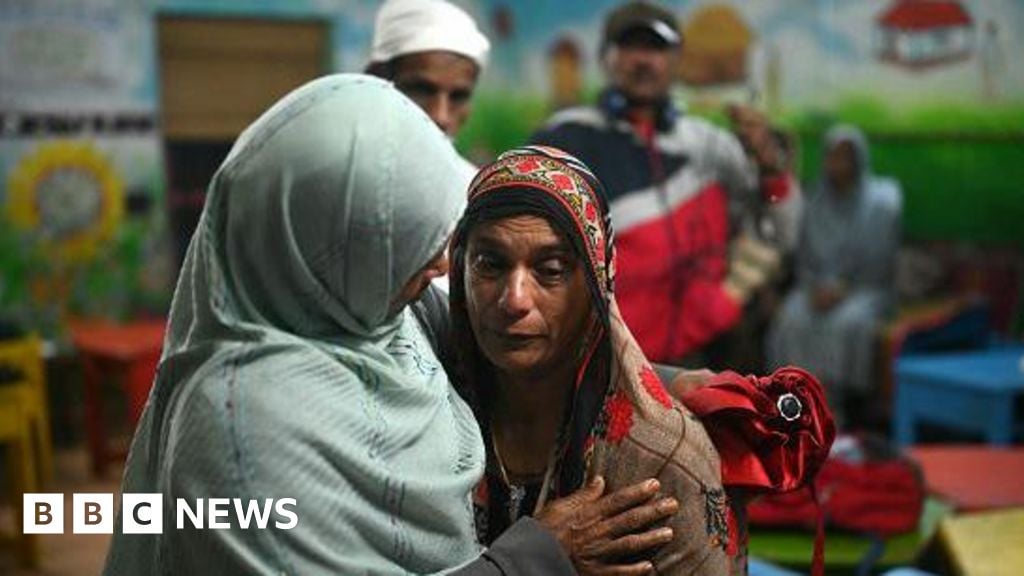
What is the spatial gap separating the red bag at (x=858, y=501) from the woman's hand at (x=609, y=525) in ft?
3.45

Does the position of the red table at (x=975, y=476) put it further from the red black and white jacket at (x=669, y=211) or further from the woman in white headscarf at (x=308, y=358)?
the woman in white headscarf at (x=308, y=358)

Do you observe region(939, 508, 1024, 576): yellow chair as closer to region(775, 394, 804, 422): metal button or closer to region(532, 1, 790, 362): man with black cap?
region(532, 1, 790, 362): man with black cap

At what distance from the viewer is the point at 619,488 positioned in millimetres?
1313

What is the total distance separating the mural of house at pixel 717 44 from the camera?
5.98 metres

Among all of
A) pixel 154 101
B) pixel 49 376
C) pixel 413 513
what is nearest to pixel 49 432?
pixel 49 376

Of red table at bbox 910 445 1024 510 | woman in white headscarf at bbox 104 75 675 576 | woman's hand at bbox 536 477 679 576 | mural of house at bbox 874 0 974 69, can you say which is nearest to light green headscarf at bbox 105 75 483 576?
woman in white headscarf at bbox 104 75 675 576

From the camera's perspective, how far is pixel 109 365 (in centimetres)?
478

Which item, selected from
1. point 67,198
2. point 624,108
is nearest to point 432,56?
point 624,108

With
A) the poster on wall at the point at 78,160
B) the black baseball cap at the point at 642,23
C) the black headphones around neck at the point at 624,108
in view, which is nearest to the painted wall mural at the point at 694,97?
the poster on wall at the point at 78,160

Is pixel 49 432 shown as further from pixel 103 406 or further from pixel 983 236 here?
pixel 983 236

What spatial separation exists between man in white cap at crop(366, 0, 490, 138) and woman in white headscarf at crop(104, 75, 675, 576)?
1033mm

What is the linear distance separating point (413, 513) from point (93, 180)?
15.1 ft

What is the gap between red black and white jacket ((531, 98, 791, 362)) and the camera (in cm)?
258

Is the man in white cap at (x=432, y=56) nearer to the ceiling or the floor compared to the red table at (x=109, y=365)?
nearer to the ceiling
